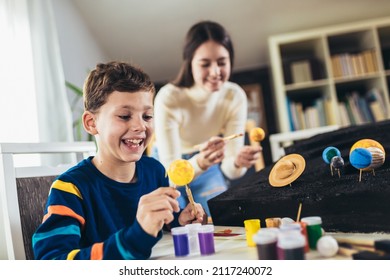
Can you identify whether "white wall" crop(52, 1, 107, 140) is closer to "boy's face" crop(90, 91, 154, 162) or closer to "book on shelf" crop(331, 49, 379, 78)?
"boy's face" crop(90, 91, 154, 162)

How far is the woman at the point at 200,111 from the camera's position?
50.0 inches

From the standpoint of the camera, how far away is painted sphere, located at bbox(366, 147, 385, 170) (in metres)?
0.67

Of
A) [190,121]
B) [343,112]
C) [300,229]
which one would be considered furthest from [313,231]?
[343,112]

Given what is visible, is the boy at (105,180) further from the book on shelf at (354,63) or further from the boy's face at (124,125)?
the book on shelf at (354,63)

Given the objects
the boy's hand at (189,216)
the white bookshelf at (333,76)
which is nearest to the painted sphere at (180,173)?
the boy's hand at (189,216)

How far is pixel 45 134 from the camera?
1084 mm

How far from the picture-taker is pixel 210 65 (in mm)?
1281

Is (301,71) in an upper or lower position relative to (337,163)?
upper

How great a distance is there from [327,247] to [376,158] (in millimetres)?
252

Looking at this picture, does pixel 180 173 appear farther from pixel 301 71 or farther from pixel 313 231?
pixel 301 71
